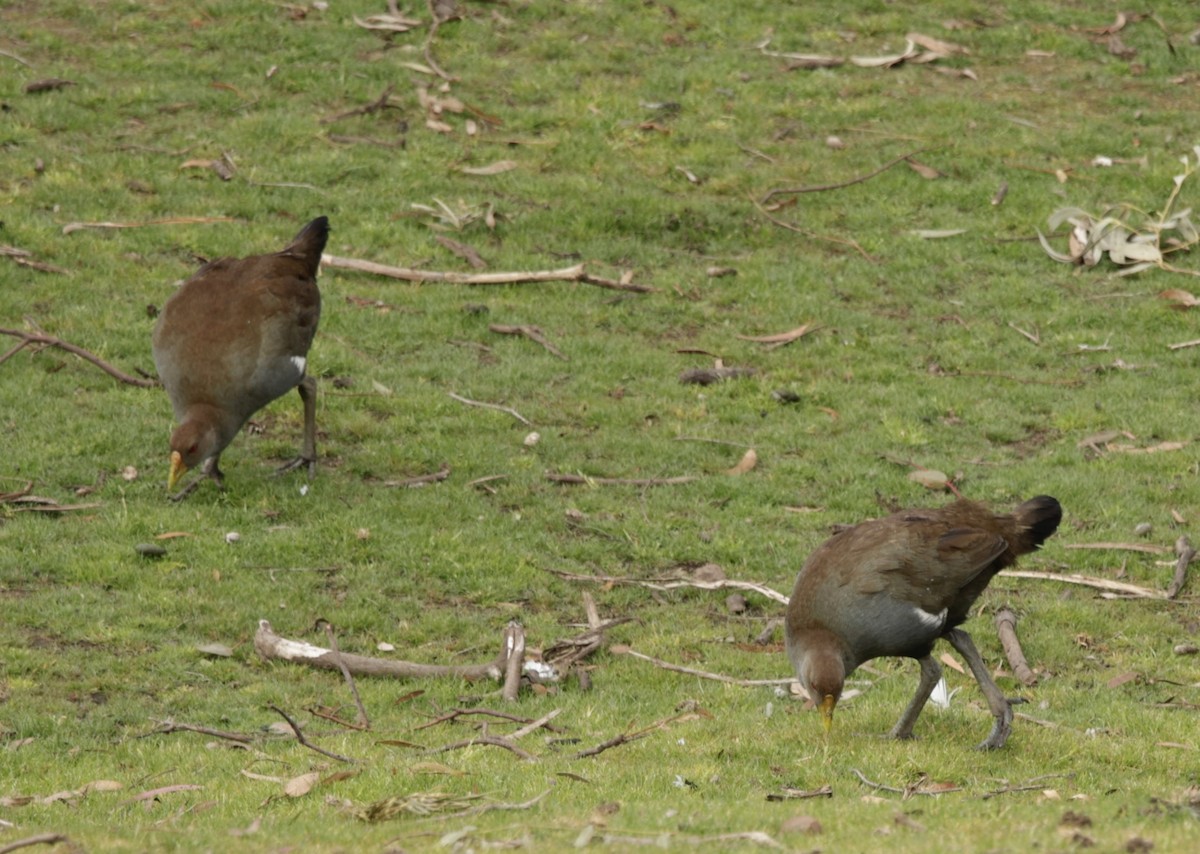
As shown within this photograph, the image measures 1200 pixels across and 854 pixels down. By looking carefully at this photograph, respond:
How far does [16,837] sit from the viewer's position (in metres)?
6.86

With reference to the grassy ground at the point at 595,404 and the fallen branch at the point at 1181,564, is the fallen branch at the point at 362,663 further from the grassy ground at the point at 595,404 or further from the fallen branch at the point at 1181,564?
the fallen branch at the point at 1181,564

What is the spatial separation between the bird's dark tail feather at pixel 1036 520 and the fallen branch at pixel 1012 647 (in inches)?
73.3

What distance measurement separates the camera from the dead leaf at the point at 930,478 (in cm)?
1320

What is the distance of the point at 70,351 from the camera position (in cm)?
1409

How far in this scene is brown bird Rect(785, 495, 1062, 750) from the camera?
8.44 meters

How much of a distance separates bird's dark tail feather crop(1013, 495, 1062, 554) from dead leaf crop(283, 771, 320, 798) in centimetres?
399

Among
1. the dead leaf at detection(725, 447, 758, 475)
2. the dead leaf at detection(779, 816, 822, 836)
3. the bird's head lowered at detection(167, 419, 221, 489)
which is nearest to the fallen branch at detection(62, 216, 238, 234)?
the bird's head lowered at detection(167, 419, 221, 489)

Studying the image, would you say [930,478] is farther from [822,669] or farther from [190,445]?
[190,445]

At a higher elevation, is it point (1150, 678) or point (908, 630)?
point (908, 630)

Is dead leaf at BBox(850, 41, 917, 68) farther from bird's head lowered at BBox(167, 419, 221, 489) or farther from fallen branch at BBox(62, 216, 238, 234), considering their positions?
bird's head lowered at BBox(167, 419, 221, 489)

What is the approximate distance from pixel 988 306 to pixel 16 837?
41.0 ft

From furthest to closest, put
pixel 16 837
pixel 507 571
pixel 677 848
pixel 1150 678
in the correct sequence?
1. pixel 507 571
2. pixel 1150 678
3. pixel 16 837
4. pixel 677 848

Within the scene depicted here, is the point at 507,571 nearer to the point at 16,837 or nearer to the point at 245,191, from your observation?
the point at 16,837

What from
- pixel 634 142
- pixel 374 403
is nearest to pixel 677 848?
pixel 374 403
